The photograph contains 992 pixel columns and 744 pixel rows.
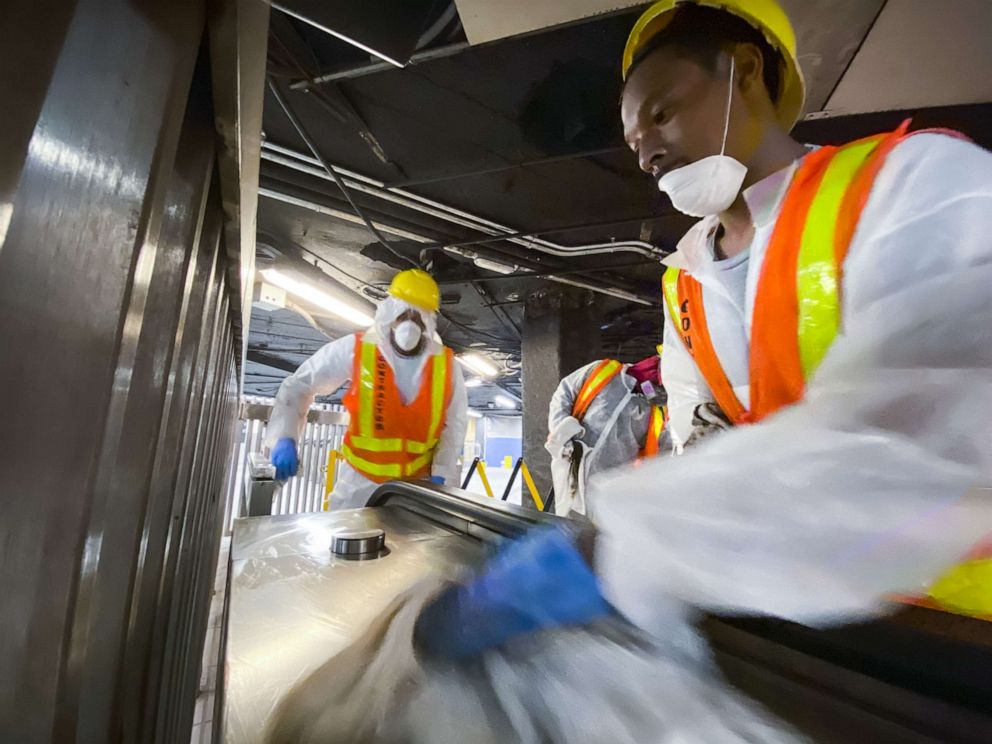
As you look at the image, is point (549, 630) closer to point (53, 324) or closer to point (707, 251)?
point (53, 324)

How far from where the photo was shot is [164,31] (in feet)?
1.09

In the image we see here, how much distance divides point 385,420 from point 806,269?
208 cm

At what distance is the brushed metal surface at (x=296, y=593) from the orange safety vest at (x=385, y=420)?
1.30 m

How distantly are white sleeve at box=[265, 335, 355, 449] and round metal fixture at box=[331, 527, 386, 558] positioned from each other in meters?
1.83

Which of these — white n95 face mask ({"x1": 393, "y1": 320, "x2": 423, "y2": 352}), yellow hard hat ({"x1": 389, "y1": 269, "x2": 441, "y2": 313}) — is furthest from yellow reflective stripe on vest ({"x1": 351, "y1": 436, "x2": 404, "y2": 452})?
yellow hard hat ({"x1": 389, "y1": 269, "x2": 441, "y2": 313})

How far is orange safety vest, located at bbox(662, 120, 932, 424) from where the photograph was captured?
0.67m

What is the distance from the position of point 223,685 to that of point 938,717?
23.3 inches

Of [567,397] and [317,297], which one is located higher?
[317,297]

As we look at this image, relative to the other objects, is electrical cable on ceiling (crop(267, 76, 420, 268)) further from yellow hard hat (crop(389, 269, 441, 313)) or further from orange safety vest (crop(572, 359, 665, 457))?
orange safety vest (crop(572, 359, 665, 457))

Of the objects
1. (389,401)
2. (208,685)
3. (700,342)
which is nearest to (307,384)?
(389,401)

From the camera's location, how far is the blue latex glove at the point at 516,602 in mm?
489

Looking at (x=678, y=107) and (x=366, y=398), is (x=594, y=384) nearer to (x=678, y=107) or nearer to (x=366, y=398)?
(x=366, y=398)

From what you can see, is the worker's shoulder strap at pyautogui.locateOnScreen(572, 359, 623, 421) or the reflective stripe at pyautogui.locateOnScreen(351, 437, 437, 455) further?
the worker's shoulder strap at pyautogui.locateOnScreen(572, 359, 623, 421)

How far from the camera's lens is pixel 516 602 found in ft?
1.83
